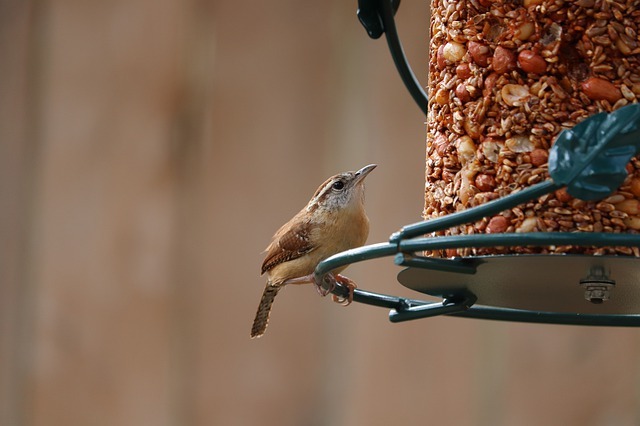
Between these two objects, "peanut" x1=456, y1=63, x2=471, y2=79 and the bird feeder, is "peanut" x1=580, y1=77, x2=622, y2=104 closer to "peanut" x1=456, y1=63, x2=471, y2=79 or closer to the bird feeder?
the bird feeder

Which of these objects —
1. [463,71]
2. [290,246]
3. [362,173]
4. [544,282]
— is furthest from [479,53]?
[290,246]

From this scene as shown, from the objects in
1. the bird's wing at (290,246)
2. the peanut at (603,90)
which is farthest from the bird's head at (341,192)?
the peanut at (603,90)

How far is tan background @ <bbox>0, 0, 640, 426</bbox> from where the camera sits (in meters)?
4.17

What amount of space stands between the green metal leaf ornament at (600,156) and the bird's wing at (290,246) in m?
1.96

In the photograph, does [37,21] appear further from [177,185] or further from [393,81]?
[393,81]

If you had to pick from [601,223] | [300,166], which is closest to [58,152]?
[300,166]

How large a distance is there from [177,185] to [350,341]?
95 centimetres

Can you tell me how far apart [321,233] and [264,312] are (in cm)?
41

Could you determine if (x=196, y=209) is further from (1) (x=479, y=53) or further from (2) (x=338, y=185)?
(1) (x=479, y=53)

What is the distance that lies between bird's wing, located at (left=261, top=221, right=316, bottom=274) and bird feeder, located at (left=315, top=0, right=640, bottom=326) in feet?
3.83

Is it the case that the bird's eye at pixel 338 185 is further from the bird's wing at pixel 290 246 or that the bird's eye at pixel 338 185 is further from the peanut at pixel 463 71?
the peanut at pixel 463 71

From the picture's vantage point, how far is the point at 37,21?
4.48m

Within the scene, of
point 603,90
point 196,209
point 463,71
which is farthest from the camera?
point 196,209

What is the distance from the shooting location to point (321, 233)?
4094 millimetres
